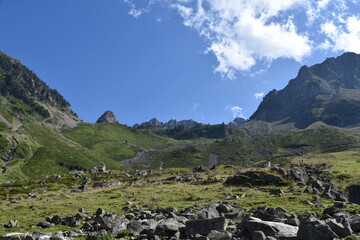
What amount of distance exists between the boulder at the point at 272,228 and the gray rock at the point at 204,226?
127cm

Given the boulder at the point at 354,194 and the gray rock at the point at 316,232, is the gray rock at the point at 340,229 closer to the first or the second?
the gray rock at the point at 316,232

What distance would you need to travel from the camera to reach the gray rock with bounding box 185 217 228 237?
17.0 m

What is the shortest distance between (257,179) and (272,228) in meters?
36.4

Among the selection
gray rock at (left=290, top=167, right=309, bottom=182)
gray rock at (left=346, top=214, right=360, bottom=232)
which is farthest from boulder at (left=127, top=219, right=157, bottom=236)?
gray rock at (left=290, top=167, right=309, bottom=182)

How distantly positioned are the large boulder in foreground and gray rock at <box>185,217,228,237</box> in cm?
3450

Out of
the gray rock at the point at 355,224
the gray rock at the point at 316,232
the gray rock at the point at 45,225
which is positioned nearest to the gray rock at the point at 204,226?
the gray rock at the point at 316,232

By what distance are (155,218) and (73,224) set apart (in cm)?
711

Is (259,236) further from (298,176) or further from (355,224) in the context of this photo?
(298,176)

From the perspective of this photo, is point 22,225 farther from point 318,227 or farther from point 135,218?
point 318,227

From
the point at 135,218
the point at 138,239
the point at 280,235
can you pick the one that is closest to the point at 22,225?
the point at 135,218

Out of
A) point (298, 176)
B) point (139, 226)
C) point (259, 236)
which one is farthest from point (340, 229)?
point (298, 176)

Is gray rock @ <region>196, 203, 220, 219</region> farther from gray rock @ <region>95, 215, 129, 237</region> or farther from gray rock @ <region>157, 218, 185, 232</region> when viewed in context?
gray rock @ <region>95, 215, 129, 237</region>

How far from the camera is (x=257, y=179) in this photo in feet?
167

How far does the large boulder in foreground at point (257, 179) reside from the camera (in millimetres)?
49241
